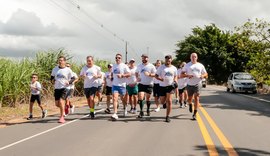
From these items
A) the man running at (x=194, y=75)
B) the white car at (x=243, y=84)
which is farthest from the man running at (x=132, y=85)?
the white car at (x=243, y=84)

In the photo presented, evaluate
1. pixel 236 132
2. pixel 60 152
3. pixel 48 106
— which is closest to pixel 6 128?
pixel 60 152

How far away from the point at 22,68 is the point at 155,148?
1123cm

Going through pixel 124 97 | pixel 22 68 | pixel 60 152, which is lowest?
pixel 60 152

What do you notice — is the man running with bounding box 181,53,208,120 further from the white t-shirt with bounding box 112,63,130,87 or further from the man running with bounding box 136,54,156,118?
the white t-shirt with bounding box 112,63,130,87

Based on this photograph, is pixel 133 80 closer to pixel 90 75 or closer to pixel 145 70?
pixel 145 70

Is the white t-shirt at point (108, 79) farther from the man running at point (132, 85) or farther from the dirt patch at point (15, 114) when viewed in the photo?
the dirt patch at point (15, 114)

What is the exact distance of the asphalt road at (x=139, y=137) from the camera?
719 centimetres

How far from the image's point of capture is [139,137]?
8.62m

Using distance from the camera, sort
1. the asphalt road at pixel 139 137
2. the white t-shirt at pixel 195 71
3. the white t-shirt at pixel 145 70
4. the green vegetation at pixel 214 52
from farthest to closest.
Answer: the green vegetation at pixel 214 52
the white t-shirt at pixel 145 70
the white t-shirt at pixel 195 71
the asphalt road at pixel 139 137

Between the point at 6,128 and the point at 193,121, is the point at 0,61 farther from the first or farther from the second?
the point at 193,121

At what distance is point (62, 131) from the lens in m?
9.73

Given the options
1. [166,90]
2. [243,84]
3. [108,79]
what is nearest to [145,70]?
[166,90]

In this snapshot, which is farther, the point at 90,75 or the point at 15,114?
the point at 15,114

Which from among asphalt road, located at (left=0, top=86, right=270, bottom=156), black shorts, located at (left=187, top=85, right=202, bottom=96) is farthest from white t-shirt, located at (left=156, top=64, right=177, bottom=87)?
asphalt road, located at (left=0, top=86, right=270, bottom=156)
